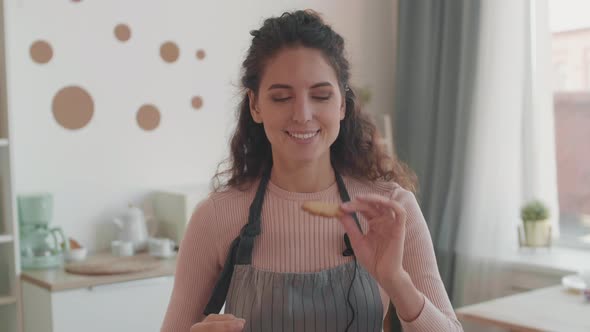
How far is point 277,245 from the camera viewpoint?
1522mm

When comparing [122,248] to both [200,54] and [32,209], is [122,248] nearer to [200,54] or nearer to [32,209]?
[32,209]

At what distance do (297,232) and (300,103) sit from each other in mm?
263

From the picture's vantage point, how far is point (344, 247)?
1.52m

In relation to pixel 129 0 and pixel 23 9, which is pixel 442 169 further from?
pixel 23 9

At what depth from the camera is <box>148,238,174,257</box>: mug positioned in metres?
3.14

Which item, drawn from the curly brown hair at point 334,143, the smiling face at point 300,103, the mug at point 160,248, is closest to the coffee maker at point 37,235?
the mug at point 160,248

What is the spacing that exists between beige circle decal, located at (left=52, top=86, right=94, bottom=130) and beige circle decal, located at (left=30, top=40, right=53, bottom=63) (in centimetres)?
14

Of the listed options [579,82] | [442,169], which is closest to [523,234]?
[442,169]

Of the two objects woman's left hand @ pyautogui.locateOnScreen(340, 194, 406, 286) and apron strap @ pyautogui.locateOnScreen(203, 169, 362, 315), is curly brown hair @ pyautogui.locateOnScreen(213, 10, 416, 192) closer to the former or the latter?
apron strap @ pyautogui.locateOnScreen(203, 169, 362, 315)

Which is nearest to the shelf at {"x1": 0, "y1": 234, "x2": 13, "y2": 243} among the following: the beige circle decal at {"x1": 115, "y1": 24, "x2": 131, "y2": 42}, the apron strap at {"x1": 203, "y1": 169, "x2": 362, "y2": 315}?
the beige circle decal at {"x1": 115, "y1": 24, "x2": 131, "y2": 42}

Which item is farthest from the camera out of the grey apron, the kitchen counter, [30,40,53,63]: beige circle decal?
[30,40,53,63]: beige circle decal

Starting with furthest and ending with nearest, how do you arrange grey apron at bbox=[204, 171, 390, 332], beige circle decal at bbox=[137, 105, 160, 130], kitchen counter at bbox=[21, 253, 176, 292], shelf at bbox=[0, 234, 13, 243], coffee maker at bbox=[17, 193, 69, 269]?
beige circle decal at bbox=[137, 105, 160, 130] → coffee maker at bbox=[17, 193, 69, 269] → shelf at bbox=[0, 234, 13, 243] → kitchen counter at bbox=[21, 253, 176, 292] → grey apron at bbox=[204, 171, 390, 332]

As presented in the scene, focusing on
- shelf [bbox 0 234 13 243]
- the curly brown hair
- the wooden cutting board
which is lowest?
the wooden cutting board

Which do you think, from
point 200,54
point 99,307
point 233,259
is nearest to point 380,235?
point 233,259
